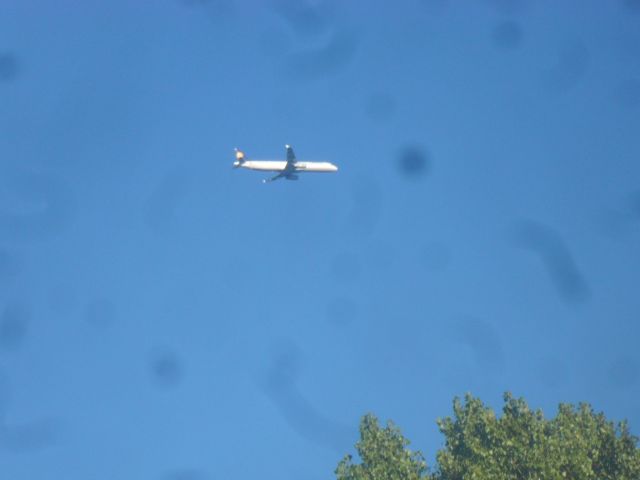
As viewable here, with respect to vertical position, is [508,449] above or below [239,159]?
below

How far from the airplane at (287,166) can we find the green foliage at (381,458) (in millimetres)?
46630

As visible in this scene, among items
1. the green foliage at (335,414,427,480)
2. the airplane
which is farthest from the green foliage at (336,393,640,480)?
the airplane

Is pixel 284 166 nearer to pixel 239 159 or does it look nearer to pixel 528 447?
A: pixel 239 159

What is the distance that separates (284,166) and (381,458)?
170ft

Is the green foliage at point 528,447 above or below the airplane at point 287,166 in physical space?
below

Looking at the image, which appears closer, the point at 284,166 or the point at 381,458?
the point at 381,458

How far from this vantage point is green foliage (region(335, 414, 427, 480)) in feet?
177

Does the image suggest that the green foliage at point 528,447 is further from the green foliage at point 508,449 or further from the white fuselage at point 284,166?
the white fuselage at point 284,166

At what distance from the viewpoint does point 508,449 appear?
166ft

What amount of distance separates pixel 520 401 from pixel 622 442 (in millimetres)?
8146

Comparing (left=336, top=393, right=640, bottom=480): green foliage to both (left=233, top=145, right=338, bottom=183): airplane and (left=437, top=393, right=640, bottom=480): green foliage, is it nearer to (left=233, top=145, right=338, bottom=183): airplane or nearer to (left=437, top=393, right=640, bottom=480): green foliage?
(left=437, top=393, right=640, bottom=480): green foliage

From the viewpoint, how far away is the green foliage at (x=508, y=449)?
1928 inches

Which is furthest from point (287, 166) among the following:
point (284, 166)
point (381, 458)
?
point (381, 458)

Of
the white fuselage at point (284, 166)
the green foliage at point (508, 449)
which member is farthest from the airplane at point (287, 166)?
the green foliage at point (508, 449)
